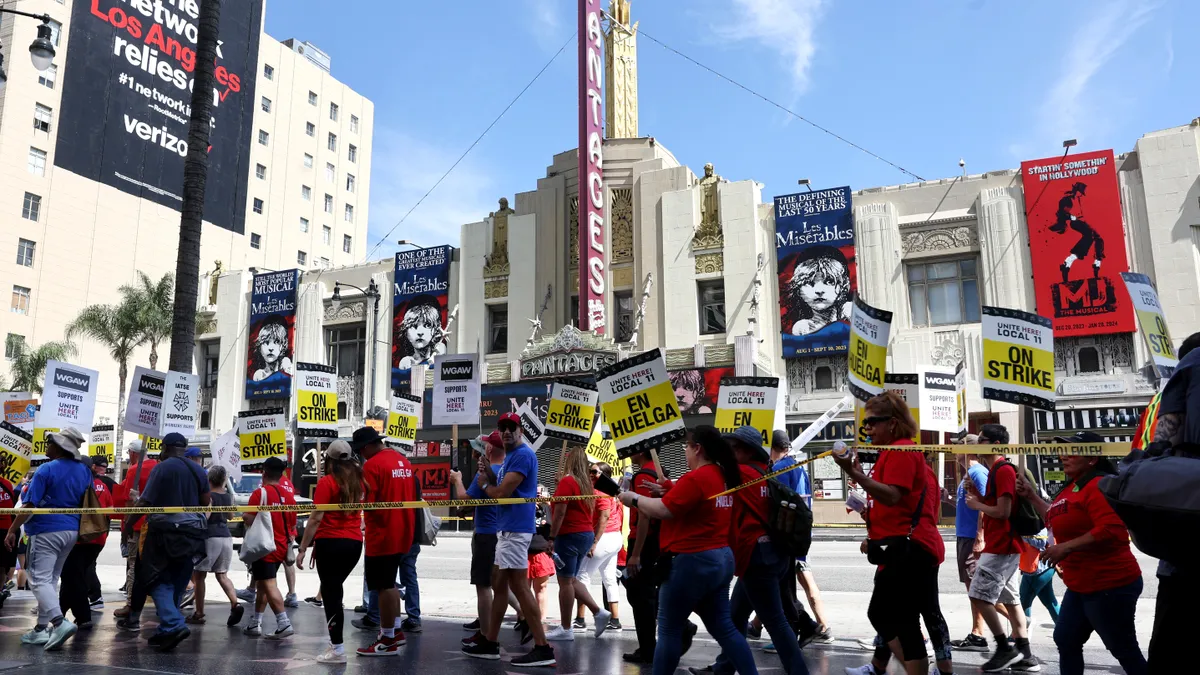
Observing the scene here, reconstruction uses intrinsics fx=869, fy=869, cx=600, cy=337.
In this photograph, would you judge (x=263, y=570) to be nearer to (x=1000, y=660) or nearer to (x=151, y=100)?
(x=1000, y=660)

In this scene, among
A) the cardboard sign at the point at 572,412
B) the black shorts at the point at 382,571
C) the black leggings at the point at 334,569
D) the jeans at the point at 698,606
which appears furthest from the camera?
the cardboard sign at the point at 572,412

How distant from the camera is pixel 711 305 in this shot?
30844 mm

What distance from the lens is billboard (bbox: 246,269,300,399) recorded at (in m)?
38.0

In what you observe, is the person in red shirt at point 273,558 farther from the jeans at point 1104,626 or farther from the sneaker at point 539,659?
the jeans at point 1104,626

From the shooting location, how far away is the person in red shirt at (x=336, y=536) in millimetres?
7109

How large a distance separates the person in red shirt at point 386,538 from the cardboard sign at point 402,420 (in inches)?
256

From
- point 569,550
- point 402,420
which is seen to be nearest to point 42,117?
point 402,420

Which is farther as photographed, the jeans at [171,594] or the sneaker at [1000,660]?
the jeans at [171,594]

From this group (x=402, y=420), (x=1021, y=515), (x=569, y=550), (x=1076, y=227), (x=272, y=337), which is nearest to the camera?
(x=1021, y=515)

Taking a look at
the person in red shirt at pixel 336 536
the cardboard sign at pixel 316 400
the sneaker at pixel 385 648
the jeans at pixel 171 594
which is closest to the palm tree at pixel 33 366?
the cardboard sign at pixel 316 400

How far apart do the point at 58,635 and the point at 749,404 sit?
704cm

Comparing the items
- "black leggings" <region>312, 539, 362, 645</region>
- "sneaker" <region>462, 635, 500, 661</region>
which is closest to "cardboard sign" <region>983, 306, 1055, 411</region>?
"sneaker" <region>462, 635, 500, 661</region>

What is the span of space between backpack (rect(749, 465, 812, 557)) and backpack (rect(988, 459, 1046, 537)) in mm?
1740

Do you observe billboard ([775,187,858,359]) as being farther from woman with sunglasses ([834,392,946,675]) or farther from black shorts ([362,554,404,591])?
woman with sunglasses ([834,392,946,675])
